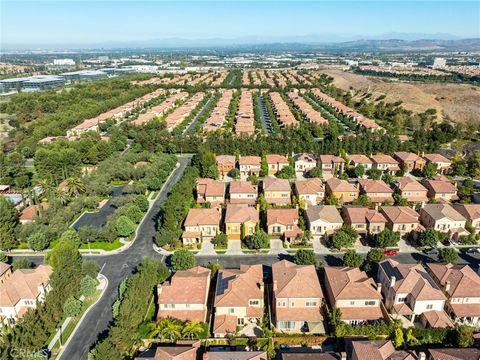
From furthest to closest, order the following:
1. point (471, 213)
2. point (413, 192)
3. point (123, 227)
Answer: point (413, 192), point (471, 213), point (123, 227)

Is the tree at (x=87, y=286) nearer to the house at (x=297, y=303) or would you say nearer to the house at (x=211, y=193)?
the house at (x=297, y=303)

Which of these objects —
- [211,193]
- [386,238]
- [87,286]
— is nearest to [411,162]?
[386,238]

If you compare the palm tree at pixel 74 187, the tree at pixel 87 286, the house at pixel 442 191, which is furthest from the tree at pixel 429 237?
the palm tree at pixel 74 187

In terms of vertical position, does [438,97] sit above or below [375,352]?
above

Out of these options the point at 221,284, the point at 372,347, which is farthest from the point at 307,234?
the point at 372,347

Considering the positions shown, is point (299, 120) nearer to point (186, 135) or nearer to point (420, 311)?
point (186, 135)

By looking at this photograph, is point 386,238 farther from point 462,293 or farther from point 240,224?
point 240,224
